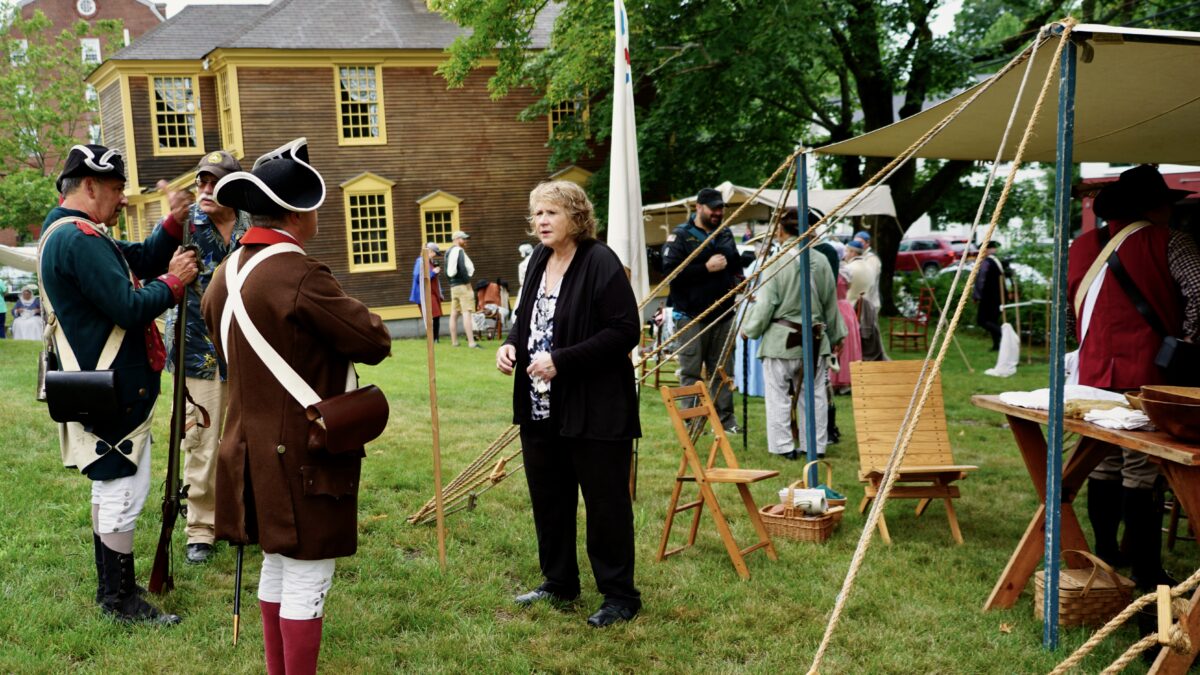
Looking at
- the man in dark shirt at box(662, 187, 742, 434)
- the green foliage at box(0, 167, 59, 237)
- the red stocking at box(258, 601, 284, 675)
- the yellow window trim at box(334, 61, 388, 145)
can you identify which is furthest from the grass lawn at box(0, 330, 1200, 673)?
the green foliage at box(0, 167, 59, 237)

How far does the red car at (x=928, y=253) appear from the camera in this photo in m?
31.7

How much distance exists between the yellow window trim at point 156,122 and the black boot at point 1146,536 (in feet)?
73.5

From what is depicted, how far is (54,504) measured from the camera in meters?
5.93

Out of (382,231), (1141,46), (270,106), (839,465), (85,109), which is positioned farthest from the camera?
(85,109)

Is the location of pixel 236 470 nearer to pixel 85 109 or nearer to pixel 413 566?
pixel 413 566

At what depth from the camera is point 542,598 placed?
448 centimetres

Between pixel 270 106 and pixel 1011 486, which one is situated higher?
pixel 270 106

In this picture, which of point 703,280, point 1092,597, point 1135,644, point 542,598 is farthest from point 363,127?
point 1135,644

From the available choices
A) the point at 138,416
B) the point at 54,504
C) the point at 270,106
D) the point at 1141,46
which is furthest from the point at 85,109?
the point at 1141,46

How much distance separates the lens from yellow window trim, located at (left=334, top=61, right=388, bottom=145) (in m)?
21.6

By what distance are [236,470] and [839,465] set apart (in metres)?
5.38

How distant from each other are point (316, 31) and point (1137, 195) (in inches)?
795

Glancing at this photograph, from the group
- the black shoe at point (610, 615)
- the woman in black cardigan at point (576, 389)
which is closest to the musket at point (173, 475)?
the woman in black cardigan at point (576, 389)

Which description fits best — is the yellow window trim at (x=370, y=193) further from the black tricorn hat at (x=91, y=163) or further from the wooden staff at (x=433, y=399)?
the black tricorn hat at (x=91, y=163)
